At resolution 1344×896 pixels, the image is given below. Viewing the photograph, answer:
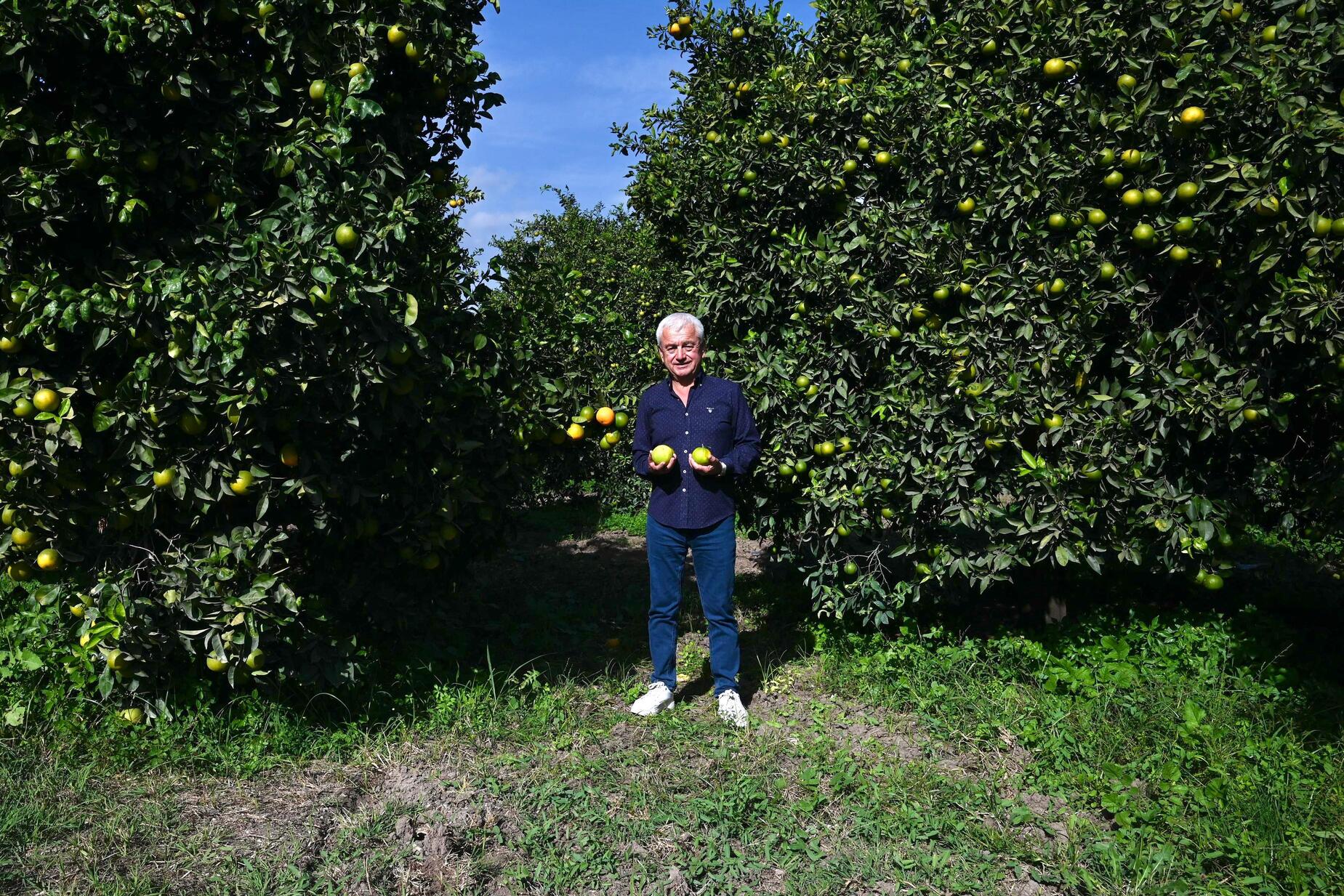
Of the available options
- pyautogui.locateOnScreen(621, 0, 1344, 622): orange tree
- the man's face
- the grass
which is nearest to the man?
the man's face

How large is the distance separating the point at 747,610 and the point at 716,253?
2.57 m

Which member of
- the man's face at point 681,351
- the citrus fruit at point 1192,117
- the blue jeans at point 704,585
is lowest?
the blue jeans at point 704,585

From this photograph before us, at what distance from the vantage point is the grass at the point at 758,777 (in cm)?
302

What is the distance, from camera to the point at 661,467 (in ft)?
13.4

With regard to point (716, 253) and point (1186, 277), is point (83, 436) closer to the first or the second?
point (716, 253)

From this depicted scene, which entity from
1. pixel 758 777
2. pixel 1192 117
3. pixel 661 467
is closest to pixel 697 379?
pixel 661 467

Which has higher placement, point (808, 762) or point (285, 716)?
point (285, 716)

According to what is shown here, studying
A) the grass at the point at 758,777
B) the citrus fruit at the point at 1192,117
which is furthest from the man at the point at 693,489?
the citrus fruit at the point at 1192,117

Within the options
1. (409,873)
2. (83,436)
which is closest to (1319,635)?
(409,873)

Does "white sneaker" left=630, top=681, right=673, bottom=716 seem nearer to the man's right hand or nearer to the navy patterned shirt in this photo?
the navy patterned shirt

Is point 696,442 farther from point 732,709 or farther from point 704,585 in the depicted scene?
point 732,709

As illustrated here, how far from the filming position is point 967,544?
5.30m

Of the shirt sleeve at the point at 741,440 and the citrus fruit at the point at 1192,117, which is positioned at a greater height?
the citrus fruit at the point at 1192,117

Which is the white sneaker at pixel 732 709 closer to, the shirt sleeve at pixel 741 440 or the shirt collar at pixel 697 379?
the shirt sleeve at pixel 741 440
